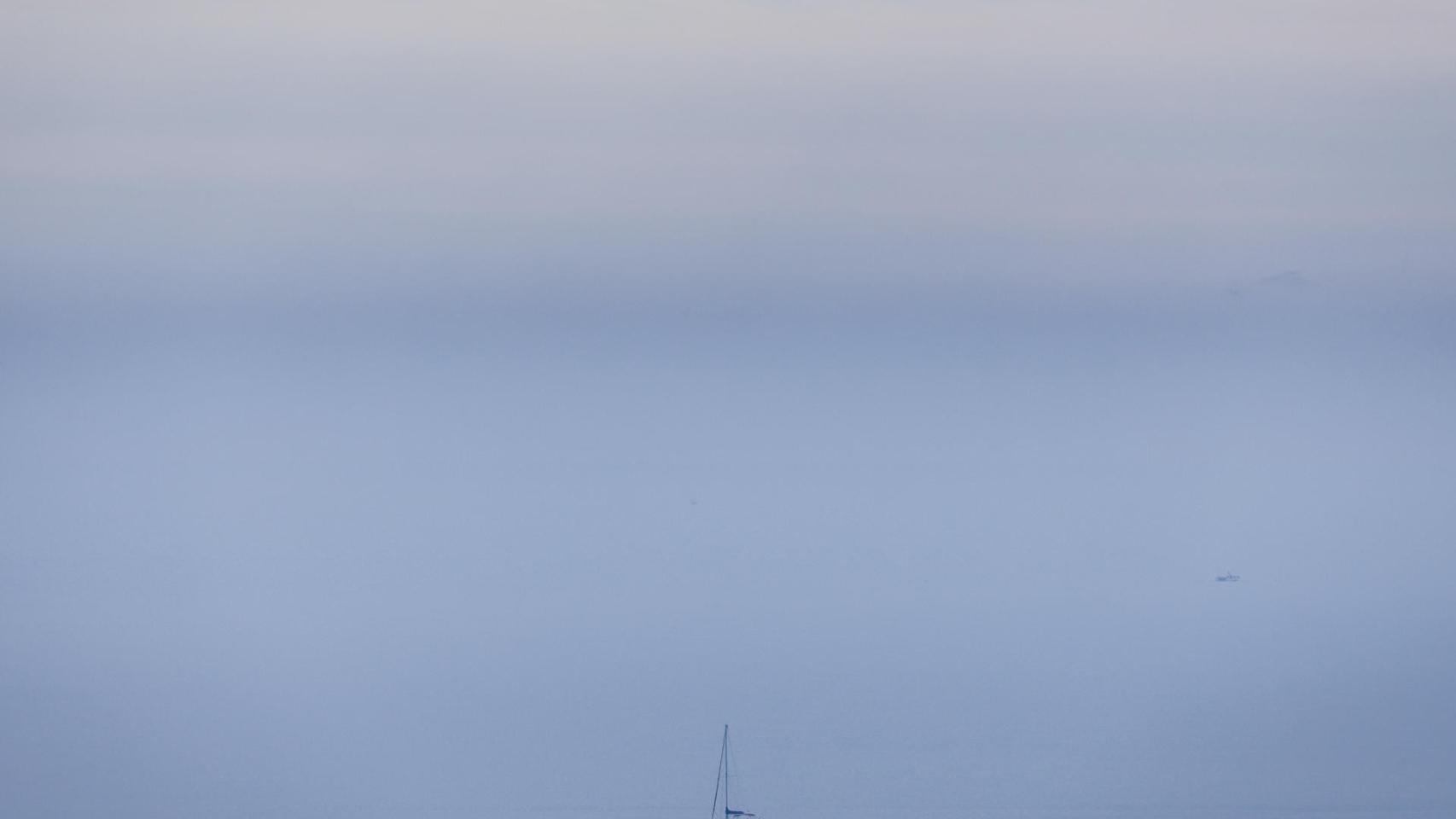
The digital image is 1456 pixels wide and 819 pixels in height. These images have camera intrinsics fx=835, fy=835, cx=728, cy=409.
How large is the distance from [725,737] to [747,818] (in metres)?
0.30

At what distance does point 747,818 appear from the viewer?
3203mm

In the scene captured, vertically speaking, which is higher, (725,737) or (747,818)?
(725,737)

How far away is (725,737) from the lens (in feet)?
10.8
